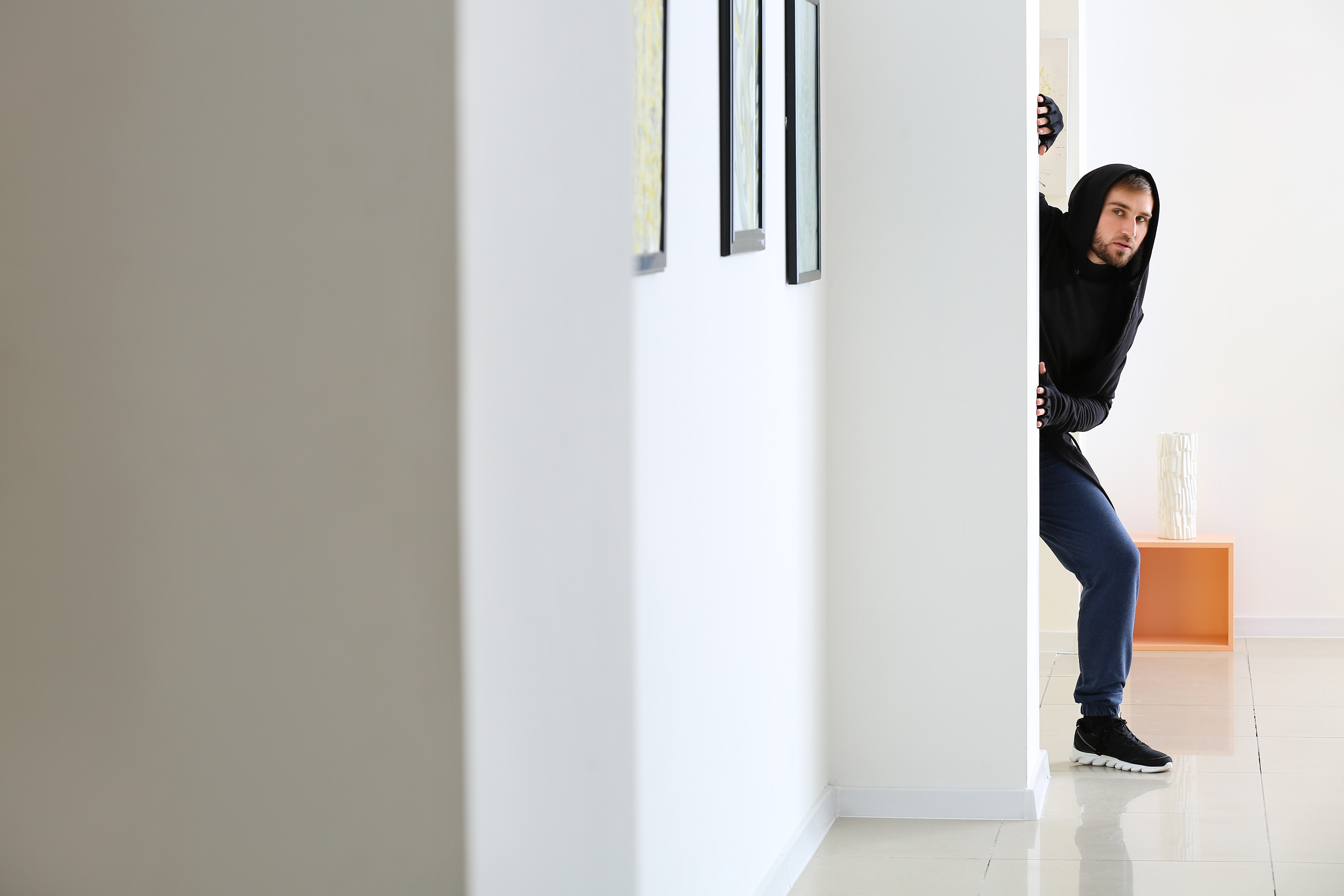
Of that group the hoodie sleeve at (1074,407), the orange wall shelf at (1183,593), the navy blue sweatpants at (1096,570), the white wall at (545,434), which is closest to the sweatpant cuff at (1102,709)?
the navy blue sweatpants at (1096,570)

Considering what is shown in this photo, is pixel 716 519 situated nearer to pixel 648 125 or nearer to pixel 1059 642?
pixel 648 125

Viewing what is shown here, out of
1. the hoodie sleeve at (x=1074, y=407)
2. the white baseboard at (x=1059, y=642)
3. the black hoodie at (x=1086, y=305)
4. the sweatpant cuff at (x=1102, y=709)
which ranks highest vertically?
the black hoodie at (x=1086, y=305)

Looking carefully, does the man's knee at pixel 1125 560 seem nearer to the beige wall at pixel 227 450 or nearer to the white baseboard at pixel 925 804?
the white baseboard at pixel 925 804

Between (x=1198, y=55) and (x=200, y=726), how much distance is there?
5476 mm

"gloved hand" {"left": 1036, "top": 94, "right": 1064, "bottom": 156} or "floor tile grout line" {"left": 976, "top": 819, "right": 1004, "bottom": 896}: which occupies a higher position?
"gloved hand" {"left": 1036, "top": 94, "right": 1064, "bottom": 156}

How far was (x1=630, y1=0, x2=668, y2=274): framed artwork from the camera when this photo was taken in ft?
5.86

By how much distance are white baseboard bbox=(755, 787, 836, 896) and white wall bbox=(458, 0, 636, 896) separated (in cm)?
156

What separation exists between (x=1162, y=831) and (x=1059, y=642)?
2356 millimetres

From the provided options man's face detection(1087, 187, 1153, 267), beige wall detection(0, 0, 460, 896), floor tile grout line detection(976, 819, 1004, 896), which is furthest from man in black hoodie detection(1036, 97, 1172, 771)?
beige wall detection(0, 0, 460, 896)

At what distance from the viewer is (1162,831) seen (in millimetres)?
3117

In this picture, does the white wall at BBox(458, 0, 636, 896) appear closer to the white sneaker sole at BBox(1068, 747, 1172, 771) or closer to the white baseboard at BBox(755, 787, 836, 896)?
the white baseboard at BBox(755, 787, 836, 896)

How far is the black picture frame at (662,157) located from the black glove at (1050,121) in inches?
74.8

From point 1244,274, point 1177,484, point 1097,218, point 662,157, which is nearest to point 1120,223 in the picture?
point 1097,218

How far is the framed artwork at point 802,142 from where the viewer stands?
2.78 metres
